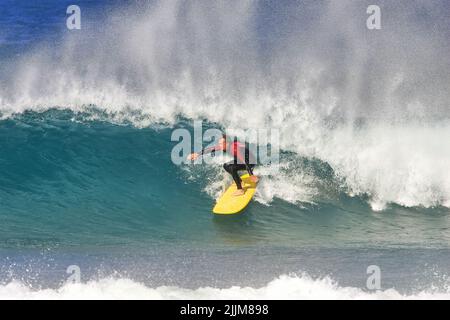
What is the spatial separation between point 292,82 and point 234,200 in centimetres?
616

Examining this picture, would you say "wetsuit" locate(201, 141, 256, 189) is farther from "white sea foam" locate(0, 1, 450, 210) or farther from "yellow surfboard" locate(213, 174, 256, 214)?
"white sea foam" locate(0, 1, 450, 210)

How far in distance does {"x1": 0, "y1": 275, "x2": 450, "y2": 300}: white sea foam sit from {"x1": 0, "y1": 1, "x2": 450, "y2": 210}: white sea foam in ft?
14.2

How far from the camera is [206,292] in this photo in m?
9.70

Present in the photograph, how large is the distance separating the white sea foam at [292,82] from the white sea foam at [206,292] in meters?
4.34

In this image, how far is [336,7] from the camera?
22406 millimetres

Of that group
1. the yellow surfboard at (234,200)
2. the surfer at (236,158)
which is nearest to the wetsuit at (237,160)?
the surfer at (236,158)

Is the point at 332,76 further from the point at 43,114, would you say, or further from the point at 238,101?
the point at 43,114

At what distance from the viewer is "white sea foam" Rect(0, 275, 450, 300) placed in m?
9.55

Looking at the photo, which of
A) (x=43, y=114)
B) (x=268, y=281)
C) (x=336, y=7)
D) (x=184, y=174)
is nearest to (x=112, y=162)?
(x=184, y=174)

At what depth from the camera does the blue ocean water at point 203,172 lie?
10672 millimetres

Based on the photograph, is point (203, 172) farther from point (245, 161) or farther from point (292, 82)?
point (292, 82)

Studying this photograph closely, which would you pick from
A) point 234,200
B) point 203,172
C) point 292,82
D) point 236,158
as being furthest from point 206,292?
point 292,82

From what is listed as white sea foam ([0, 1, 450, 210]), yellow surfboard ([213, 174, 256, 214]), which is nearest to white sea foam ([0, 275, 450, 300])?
yellow surfboard ([213, 174, 256, 214])

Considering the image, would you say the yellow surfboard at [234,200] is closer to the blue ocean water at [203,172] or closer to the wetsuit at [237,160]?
the blue ocean water at [203,172]
